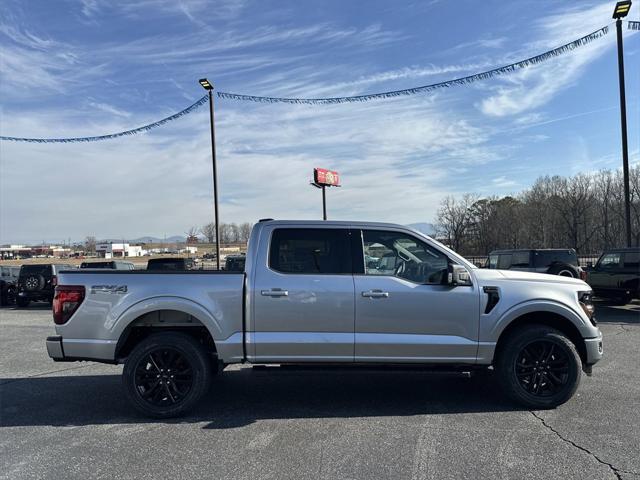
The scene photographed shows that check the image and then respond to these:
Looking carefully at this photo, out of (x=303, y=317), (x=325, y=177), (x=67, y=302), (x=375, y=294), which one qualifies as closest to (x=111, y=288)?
(x=67, y=302)

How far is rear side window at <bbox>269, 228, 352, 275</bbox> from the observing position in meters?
5.20

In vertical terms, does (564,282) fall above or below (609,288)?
above

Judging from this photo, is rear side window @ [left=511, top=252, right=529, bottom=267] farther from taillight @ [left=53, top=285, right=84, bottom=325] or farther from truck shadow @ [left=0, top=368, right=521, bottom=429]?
taillight @ [left=53, top=285, right=84, bottom=325]

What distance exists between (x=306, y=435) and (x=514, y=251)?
11.8m

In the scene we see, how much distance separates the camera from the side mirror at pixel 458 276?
5.04m

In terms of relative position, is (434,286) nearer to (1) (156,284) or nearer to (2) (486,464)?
(2) (486,464)

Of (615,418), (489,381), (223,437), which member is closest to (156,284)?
(223,437)

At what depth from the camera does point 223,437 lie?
177 inches

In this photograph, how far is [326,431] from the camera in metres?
4.61

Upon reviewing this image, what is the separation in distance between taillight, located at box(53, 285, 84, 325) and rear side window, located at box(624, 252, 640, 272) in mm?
13556

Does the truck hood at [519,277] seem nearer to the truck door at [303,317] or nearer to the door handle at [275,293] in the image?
the truck door at [303,317]

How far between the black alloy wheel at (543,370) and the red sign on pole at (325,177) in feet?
76.9

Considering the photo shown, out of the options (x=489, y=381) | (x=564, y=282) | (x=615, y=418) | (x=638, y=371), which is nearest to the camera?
(x=615, y=418)

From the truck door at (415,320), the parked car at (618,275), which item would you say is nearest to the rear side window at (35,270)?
the truck door at (415,320)
